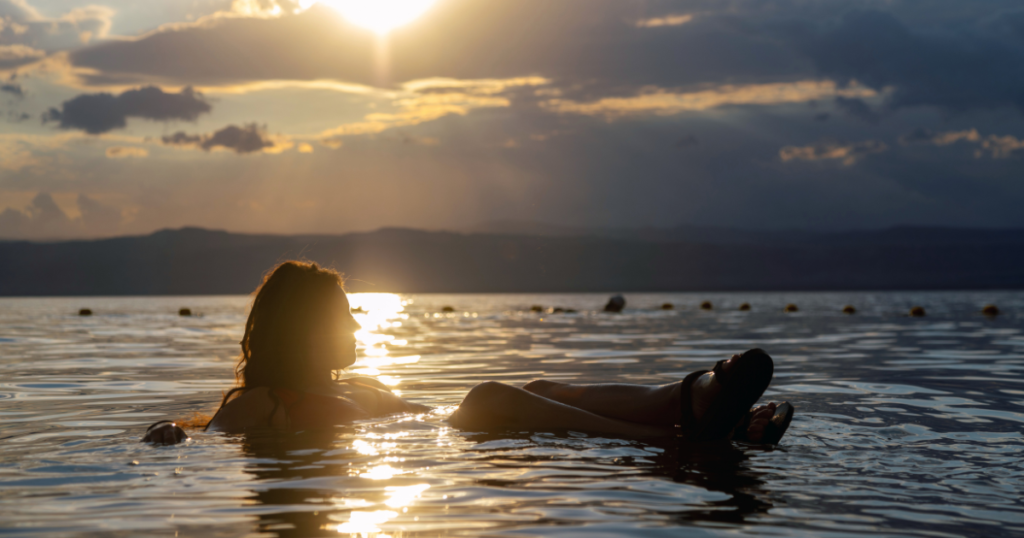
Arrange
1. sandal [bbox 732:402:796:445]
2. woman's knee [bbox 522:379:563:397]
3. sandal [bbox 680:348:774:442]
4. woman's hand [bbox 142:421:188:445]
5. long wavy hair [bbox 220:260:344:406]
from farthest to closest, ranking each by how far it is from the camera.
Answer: woman's knee [bbox 522:379:563:397], long wavy hair [bbox 220:260:344:406], woman's hand [bbox 142:421:188:445], sandal [bbox 732:402:796:445], sandal [bbox 680:348:774:442]

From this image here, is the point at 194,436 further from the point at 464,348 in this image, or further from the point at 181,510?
the point at 464,348

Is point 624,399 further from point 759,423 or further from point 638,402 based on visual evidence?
point 759,423

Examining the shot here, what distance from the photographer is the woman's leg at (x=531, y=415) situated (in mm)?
6125

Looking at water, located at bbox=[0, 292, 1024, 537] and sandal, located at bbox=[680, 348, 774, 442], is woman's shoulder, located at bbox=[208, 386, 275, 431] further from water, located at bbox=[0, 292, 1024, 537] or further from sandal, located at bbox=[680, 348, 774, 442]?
sandal, located at bbox=[680, 348, 774, 442]

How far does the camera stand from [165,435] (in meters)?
6.03

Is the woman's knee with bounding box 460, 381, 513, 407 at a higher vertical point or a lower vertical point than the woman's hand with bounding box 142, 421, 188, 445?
higher

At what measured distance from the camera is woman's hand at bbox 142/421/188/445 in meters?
6.00

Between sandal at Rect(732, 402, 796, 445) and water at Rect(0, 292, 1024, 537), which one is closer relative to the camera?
water at Rect(0, 292, 1024, 537)

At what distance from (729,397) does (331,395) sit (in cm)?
312

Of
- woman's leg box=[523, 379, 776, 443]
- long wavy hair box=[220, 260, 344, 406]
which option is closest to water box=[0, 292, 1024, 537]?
woman's leg box=[523, 379, 776, 443]

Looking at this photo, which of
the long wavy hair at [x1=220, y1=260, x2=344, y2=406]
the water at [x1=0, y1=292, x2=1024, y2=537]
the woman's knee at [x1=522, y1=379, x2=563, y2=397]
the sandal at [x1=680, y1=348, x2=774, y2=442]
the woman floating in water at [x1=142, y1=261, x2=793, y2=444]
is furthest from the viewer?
the woman's knee at [x1=522, y1=379, x2=563, y2=397]

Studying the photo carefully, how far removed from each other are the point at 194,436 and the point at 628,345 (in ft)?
41.0

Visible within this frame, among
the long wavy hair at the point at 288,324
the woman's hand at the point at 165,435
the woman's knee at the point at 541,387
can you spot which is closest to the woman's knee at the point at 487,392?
the woman's knee at the point at 541,387

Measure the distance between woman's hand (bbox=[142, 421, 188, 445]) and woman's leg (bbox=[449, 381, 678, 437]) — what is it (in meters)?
2.17
